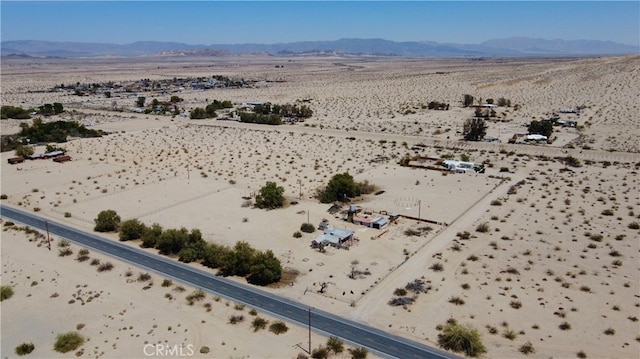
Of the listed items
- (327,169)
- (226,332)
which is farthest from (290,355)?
(327,169)

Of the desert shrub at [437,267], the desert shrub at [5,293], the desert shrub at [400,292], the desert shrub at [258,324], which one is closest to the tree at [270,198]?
the desert shrub at [437,267]

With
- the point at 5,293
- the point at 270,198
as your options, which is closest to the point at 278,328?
the point at 5,293

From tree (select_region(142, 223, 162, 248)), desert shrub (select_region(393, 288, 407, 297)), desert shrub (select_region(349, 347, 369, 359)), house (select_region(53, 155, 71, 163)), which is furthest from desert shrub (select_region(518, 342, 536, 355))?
house (select_region(53, 155, 71, 163))

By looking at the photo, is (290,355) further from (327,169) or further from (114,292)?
(327,169)

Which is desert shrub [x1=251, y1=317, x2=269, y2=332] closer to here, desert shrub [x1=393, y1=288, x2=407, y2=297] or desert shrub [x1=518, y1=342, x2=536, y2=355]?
desert shrub [x1=393, y1=288, x2=407, y2=297]

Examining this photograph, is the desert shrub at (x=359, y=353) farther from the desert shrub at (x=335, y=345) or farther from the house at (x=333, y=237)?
the house at (x=333, y=237)

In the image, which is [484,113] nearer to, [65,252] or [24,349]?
[65,252]
